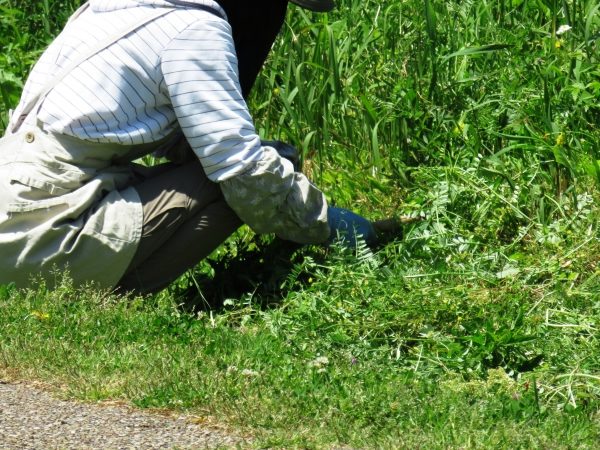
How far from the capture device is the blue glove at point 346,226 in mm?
4930

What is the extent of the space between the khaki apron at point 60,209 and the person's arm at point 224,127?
0.66ft

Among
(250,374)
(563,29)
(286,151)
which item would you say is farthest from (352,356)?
(563,29)

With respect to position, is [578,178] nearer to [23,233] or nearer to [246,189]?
[246,189]

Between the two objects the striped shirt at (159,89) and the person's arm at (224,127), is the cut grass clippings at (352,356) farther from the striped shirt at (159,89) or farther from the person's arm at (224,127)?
the striped shirt at (159,89)

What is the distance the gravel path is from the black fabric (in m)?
1.81

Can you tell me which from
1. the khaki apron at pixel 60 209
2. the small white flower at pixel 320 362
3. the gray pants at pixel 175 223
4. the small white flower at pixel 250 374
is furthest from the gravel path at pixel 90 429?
the gray pants at pixel 175 223

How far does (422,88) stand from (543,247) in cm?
123

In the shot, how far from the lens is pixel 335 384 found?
3.69m

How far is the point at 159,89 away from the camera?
4.45 metres

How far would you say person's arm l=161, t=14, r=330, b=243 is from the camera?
14.4ft

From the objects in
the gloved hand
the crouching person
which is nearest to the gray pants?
the crouching person

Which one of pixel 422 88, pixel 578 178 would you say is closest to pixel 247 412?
pixel 578 178

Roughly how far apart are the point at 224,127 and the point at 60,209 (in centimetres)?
62

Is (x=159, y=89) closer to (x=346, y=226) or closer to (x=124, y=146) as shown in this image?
(x=124, y=146)
